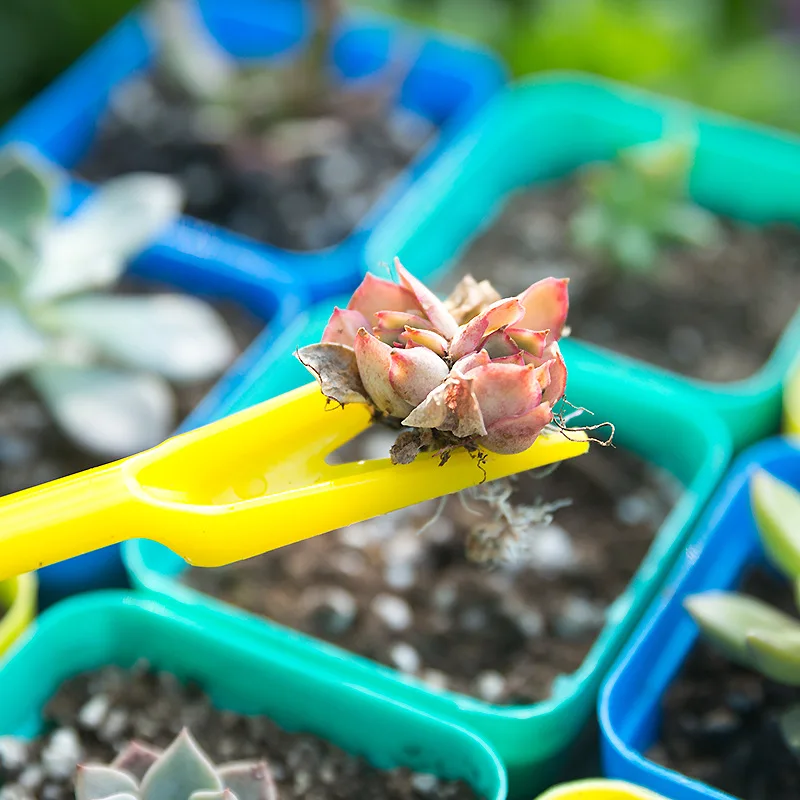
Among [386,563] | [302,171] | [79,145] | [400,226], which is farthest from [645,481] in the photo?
[79,145]

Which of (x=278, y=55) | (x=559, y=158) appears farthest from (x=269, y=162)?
(x=559, y=158)

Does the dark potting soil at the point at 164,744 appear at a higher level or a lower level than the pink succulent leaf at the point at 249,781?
lower

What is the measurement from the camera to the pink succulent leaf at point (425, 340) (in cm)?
62

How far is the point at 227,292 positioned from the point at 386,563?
36 centimetres

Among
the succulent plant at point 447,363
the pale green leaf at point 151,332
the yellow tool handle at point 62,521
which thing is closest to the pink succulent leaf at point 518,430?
the succulent plant at point 447,363

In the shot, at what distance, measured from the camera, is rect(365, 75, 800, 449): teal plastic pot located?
125cm

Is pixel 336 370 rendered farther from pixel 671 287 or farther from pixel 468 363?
pixel 671 287

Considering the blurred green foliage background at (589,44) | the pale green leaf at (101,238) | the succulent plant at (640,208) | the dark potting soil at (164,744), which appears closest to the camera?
the dark potting soil at (164,744)

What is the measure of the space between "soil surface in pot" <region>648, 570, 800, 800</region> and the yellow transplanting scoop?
0.31 meters

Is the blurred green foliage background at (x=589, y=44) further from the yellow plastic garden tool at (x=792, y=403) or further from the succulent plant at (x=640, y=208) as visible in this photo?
the yellow plastic garden tool at (x=792, y=403)

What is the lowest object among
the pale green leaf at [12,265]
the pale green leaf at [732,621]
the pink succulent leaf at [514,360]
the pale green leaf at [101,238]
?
the pale green leaf at [732,621]

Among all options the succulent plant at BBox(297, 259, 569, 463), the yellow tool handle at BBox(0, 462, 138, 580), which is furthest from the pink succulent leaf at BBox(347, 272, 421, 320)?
the yellow tool handle at BBox(0, 462, 138, 580)

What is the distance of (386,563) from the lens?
39.1 inches

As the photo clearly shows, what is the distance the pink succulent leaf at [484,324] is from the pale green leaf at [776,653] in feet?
0.97
